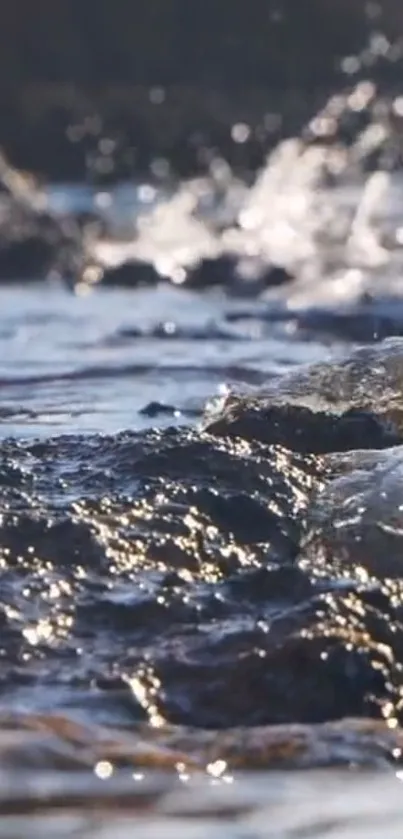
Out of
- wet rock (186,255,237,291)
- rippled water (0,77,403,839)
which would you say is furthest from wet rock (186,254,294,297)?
rippled water (0,77,403,839)

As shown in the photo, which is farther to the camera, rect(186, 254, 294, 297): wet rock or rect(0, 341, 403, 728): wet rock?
rect(186, 254, 294, 297): wet rock

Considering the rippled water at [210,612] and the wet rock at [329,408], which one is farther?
the wet rock at [329,408]

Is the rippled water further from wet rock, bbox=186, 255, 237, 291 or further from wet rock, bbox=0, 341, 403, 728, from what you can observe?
wet rock, bbox=186, 255, 237, 291

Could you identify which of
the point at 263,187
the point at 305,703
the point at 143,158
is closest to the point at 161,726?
the point at 305,703

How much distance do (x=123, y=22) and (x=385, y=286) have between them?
61.9ft

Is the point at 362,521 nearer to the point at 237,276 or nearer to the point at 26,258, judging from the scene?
the point at 237,276

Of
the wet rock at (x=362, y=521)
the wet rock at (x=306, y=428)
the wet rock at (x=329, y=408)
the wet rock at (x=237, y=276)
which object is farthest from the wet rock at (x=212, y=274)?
the wet rock at (x=362, y=521)

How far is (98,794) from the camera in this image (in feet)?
9.13

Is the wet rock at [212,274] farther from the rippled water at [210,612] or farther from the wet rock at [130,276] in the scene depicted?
the rippled water at [210,612]

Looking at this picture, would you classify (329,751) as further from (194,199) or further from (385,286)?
(194,199)

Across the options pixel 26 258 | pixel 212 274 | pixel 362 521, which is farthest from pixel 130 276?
pixel 362 521

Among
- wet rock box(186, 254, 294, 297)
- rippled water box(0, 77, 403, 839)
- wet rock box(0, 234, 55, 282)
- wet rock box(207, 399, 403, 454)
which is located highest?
wet rock box(0, 234, 55, 282)

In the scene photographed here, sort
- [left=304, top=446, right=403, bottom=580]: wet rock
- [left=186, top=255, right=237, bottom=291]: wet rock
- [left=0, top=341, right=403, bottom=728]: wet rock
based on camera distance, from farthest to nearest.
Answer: [left=186, top=255, right=237, bottom=291]: wet rock < [left=304, top=446, right=403, bottom=580]: wet rock < [left=0, top=341, right=403, bottom=728]: wet rock

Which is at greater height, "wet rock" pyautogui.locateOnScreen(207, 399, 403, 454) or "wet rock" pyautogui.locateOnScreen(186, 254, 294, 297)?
"wet rock" pyautogui.locateOnScreen(186, 254, 294, 297)
